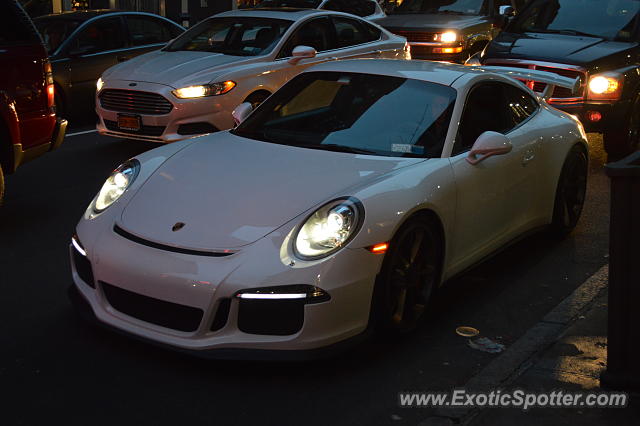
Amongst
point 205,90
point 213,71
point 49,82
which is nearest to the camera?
point 49,82

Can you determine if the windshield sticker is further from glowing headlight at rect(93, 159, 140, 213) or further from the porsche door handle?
glowing headlight at rect(93, 159, 140, 213)

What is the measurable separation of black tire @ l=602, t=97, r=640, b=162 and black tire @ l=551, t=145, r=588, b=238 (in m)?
3.31

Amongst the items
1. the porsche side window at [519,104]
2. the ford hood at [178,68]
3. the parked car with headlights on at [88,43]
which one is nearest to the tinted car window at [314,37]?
the ford hood at [178,68]

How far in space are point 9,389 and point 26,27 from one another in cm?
423

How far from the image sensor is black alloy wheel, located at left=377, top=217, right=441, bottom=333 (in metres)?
5.18

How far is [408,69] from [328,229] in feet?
6.75

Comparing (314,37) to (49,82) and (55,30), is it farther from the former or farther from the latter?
(49,82)

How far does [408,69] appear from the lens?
6.71 metres

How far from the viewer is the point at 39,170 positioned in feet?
33.5

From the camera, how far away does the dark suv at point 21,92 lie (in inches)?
308

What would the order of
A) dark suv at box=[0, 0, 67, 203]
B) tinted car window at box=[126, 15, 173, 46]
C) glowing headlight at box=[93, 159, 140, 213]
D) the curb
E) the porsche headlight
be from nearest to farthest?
the curb
the porsche headlight
glowing headlight at box=[93, 159, 140, 213]
dark suv at box=[0, 0, 67, 203]
tinted car window at box=[126, 15, 173, 46]

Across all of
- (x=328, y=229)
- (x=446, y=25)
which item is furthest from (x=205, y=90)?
(x=446, y=25)

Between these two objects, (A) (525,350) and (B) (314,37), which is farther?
(B) (314,37)

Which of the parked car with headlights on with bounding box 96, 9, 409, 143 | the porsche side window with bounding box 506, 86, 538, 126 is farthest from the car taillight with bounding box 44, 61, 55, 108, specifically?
the porsche side window with bounding box 506, 86, 538, 126
